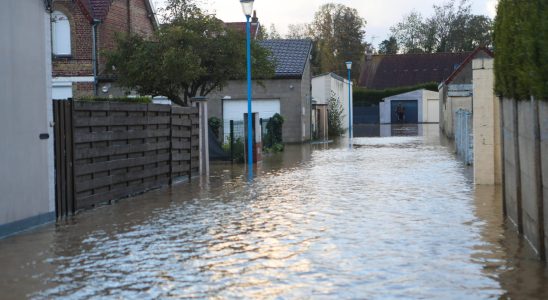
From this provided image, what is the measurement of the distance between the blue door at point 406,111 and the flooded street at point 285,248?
55.5m

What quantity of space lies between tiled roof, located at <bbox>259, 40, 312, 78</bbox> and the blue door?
102 feet

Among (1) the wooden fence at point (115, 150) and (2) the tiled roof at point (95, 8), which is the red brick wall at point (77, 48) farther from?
(1) the wooden fence at point (115, 150)

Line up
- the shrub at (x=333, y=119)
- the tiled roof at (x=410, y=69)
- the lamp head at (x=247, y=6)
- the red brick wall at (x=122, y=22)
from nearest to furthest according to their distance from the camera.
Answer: the lamp head at (x=247, y=6) → the red brick wall at (x=122, y=22) → the shrub at (x=333, y=119) → the tiled roof at (x=410, y=69)

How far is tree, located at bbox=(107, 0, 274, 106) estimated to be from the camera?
25.1 m

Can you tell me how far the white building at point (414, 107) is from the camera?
69000 millimetres

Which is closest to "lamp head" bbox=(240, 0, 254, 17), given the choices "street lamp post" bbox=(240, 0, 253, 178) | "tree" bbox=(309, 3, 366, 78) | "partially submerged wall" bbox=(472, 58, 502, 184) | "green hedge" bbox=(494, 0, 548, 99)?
"street lamp post" bbox=(240, 0, 253, 178)

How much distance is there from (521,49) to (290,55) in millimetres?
31438

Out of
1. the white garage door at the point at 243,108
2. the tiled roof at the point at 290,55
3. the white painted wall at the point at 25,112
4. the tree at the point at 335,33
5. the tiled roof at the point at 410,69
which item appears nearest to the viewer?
the white painted wall at the point at 25,112

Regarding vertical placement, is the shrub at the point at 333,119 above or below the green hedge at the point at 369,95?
below

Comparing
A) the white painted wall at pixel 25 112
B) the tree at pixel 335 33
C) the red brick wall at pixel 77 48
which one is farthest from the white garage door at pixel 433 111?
the white painted wall at pixel 25 112

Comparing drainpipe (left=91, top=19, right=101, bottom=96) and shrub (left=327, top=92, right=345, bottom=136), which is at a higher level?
drainpipe (left=91, top=19, right=101, bottom=96)

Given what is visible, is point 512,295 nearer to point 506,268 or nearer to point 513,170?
point 506,268

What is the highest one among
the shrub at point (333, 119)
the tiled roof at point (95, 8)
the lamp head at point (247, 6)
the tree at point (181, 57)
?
the tiled roof at point (95, 8)

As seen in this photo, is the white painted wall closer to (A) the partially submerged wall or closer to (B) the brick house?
(A) the partially submerged wall
